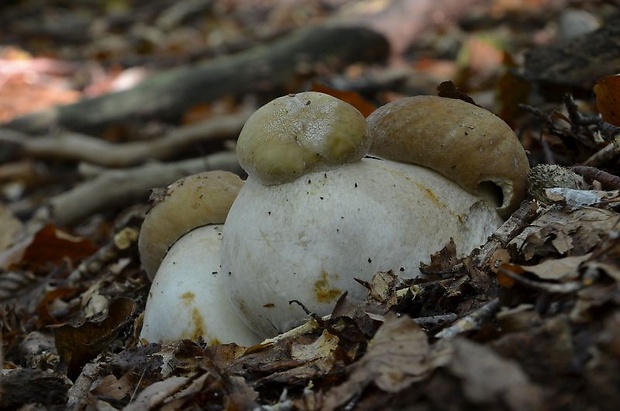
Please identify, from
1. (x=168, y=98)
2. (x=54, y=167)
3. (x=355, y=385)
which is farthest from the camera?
(x=168, y=98)

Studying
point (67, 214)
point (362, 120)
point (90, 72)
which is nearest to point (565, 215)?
point (362, 120)

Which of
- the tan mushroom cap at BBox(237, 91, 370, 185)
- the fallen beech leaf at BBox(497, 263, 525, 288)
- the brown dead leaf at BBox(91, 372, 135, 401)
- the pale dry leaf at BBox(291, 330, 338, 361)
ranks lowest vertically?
the brown dead leaf at BBox(91, 372, 135, 401)

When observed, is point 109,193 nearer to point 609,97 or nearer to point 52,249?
point 52,249

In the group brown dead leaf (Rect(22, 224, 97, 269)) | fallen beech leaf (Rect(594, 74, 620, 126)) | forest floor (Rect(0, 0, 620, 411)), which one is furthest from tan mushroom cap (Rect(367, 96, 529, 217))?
brown dead leaf (Rect(22, 224, 97, 269))

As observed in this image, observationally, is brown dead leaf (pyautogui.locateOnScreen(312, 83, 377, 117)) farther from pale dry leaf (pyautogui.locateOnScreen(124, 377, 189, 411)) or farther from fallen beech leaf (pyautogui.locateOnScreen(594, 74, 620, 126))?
pale dry leaf (pyautogui.locateOnScreen(124, 377, 189, 411))

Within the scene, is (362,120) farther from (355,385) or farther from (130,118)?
(130,118)

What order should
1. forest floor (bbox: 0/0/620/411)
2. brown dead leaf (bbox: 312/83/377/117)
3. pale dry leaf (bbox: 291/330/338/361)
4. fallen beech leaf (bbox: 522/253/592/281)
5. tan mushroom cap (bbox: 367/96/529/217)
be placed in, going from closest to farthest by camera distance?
1. forest floor (bbox: 0/0/620/411)
2. fallen beech leaf (bbox: 522/253/592/281)
3. pale dry leaf (bbox: 291/330/338/361)
4. tan mushroom cap (bbox: 367/96/529/217)
5. brown dead leaf (bbox: 312/83/377/117)

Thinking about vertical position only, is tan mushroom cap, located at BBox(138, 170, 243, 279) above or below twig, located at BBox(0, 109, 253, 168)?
above
